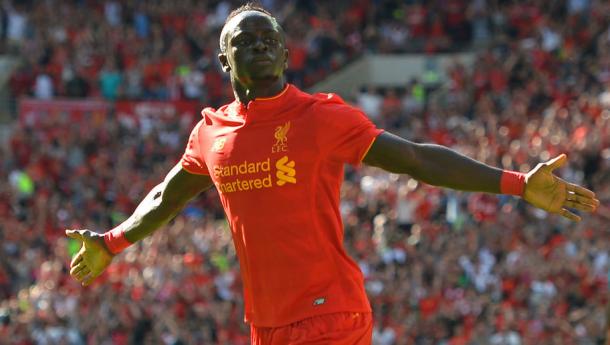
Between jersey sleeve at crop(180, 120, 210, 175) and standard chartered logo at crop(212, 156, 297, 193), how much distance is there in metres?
0.27

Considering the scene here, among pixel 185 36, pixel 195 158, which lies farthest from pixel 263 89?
pixel 185 36

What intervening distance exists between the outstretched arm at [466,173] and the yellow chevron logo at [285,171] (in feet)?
0.93

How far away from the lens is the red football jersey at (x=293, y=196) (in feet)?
17.1

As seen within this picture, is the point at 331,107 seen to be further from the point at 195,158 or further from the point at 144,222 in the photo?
the point at 144,222

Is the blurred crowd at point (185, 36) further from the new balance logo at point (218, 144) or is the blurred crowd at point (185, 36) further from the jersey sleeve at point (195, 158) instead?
the new balance logo at point (218, 144)

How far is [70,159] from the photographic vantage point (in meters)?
19.4

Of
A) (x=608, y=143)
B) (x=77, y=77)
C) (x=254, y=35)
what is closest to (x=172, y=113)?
(x=77, y=77)

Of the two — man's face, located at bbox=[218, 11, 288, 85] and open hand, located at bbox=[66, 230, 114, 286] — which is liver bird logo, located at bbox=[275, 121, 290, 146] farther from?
open hand, located at bbox=[66, 230, 114, 286]

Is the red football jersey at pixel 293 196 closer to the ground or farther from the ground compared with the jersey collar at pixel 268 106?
closer to the ground

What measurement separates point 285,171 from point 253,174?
14 cm

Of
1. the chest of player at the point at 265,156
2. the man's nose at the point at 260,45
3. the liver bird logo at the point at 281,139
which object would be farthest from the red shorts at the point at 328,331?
the man's nose at the point at 260,45

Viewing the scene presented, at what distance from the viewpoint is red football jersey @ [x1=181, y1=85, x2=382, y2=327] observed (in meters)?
5.20

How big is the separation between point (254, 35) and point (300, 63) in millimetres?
17301

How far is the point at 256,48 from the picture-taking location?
529 cm
